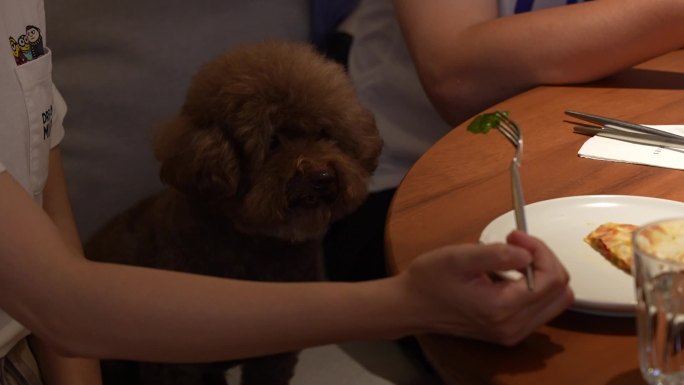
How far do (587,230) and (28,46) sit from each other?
76cm

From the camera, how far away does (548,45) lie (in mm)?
1236

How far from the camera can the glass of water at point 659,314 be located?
0.59 m

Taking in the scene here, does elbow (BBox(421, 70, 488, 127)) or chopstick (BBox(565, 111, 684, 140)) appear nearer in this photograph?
chopstick (BBox(565, 111, 684, 140))

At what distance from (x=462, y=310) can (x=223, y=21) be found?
1.21 meters

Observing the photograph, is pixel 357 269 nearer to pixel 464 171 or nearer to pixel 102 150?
pixel 102 150

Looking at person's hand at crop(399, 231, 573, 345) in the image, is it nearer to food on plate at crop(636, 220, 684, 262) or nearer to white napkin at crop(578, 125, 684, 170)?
food on plate at crop(636, 220, 684, 262)

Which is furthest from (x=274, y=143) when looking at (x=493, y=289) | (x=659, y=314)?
(x=659, y=314)

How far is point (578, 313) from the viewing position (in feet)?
2.35

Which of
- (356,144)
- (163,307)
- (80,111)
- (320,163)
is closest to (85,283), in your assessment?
(163,307)

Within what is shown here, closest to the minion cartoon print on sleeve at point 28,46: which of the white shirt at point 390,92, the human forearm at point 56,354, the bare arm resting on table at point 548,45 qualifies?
the human forearm at point 56,354

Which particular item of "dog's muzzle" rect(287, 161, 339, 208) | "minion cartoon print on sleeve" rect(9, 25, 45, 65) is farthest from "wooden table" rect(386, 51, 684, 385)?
"minion cartoon print on sleeve" rect(9, 25, 45, 65)

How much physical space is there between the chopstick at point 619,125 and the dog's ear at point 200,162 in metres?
0.55

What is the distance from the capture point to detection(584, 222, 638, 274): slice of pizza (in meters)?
0.75

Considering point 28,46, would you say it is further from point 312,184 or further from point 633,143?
point 633,143
